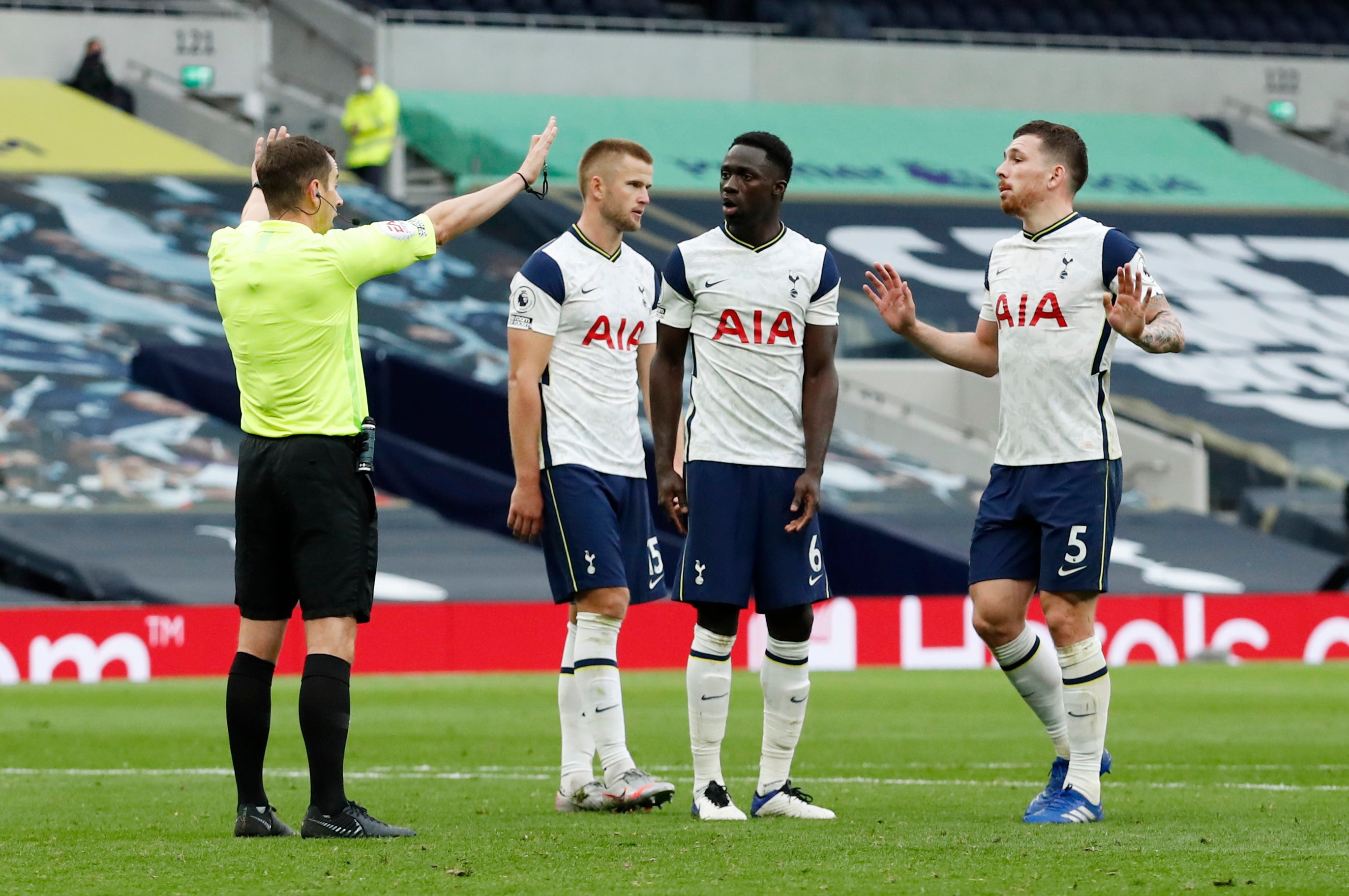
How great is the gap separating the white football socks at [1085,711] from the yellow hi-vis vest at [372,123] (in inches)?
869

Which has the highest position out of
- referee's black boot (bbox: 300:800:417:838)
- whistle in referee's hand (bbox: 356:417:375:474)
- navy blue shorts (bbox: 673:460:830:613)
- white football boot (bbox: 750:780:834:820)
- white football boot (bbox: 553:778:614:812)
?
whistle in referee's hand (bbox: 356:417:375:474)

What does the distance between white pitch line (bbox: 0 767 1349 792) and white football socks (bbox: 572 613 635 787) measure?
4.59ft

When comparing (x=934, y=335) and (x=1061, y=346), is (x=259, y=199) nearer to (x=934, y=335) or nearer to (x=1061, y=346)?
(x=934, y=335)

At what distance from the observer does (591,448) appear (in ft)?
23.0

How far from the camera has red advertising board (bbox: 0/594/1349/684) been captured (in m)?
16.0

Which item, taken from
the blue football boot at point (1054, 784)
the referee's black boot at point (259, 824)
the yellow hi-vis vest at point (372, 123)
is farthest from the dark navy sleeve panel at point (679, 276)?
the yellow hi-vis vest at point (372, 123)

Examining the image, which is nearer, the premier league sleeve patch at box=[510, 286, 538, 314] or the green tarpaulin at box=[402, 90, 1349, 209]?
the premier league sleeve patch at box=[510, 286, 538, 314]

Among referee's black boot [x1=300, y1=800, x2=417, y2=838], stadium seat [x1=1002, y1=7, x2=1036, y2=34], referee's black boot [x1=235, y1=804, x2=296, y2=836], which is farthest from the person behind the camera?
stadium seat [x1=1002, y1=7, x2=1036, y2=34]

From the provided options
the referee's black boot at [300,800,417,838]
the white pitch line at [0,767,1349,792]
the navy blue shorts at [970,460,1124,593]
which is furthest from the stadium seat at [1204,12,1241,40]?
the referee's black boot at [300,800,417,838]

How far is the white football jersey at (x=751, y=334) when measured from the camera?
6.84 m

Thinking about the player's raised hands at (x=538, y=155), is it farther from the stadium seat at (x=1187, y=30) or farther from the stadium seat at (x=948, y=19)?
the stadium seat at (x=1187, y=30)

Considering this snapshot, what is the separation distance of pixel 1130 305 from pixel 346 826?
296 centimetres

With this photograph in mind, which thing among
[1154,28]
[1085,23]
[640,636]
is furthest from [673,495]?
[1154,28]

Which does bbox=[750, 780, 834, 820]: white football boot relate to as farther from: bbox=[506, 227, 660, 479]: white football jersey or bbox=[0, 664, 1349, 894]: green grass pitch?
bbox=[506, 227, 660, 479]: white football jersey
